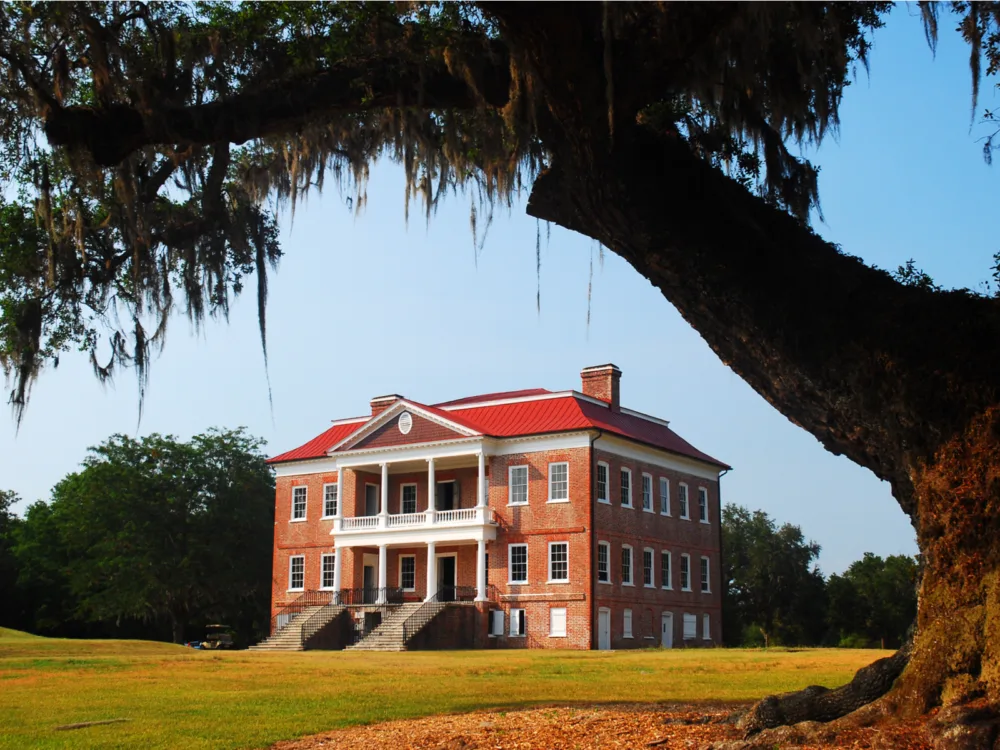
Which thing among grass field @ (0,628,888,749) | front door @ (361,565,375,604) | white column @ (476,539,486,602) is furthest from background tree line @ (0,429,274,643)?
grass field @ (0,628,888,749)

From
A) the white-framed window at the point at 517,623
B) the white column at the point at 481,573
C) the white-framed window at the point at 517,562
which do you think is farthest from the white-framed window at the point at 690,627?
the white column at the point at 481,573

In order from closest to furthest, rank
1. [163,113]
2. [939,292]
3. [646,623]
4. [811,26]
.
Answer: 1. [939,292]
2. [811,26]
3. [163,113]
4. [646,623]

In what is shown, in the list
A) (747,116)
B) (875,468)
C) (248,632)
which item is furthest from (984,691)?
(248,632)

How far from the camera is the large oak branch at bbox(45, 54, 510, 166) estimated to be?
9.09 meters

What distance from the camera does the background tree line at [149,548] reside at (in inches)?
1939

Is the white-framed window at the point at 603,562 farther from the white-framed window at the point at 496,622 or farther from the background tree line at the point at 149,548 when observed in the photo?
the background tree line at the point at 149,548

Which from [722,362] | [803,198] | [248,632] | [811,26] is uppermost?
[811,26]

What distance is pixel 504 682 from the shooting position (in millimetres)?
15000

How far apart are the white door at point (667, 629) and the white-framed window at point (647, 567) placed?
5.10 ft

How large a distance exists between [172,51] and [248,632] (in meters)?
48.8

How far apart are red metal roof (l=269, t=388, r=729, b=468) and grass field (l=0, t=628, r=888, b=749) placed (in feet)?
51.0

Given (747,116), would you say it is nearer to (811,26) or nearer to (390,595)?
(811,26)

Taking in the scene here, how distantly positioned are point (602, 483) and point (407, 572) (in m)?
9.37

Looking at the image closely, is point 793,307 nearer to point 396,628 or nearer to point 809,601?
point 396,628
